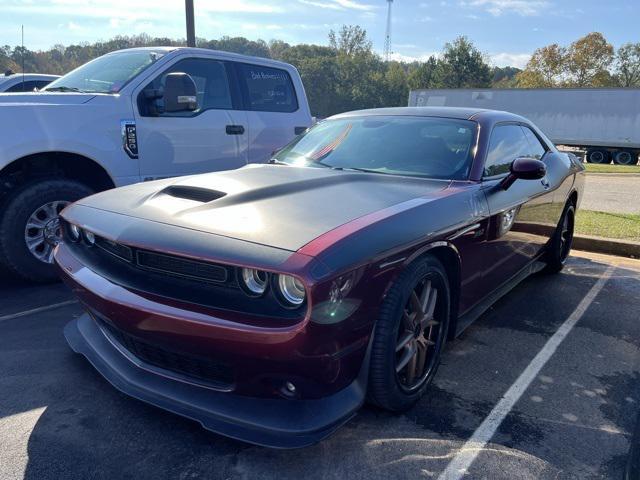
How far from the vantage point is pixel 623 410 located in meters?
2.82

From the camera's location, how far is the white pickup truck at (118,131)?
13.8ft

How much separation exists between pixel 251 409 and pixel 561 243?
4.04 metres

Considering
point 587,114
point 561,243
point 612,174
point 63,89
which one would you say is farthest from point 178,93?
point 587,114

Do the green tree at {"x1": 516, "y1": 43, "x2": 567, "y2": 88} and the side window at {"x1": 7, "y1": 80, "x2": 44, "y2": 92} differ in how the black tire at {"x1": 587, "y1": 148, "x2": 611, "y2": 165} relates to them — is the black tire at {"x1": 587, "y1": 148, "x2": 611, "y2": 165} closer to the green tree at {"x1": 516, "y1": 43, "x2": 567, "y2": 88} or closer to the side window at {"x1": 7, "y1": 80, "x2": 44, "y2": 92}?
the side window at {"x1": 7, "y1": 80, "x2": 44, "y2": 92}

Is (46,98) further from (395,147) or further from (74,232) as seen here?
(395,147)

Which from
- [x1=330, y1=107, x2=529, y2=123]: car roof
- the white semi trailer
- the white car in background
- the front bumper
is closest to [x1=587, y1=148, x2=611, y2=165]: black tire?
the white semi trailer

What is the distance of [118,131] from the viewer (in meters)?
4.54

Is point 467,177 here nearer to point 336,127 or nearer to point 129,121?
point 336,127

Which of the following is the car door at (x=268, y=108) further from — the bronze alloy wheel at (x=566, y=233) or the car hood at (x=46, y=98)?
the bronze alloy wheel at (x=566, y=233)

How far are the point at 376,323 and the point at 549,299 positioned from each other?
2.88m

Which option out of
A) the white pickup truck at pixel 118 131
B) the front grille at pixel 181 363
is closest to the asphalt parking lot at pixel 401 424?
the front grille at pixel 181 363

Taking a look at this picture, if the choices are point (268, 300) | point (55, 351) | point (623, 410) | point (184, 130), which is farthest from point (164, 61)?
point (623, 410)

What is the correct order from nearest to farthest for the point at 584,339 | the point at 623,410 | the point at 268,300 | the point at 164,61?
the point at 268,300
the point at 623,410
the point at 584,339
the point at 164,61

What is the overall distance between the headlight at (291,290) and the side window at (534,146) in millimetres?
3071
